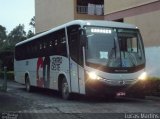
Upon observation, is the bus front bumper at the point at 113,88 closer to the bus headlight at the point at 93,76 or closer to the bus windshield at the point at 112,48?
the bus headlight at the point at 93,76

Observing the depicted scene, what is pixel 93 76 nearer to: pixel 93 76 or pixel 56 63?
pixel 93 76

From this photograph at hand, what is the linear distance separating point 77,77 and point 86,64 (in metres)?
0.99

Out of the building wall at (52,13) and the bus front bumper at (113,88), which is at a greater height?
the building wall at (52,13)

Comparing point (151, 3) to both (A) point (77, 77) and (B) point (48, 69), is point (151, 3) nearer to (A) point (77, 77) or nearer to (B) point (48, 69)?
(B) point (48, 69)

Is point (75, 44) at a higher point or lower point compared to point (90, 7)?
lower

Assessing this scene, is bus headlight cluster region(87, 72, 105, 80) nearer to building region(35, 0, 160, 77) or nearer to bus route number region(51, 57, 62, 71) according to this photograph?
bus route number region(51, 57, 62, 71)

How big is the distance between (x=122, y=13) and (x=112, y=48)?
13.9 m

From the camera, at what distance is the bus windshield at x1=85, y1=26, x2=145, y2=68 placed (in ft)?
54.6

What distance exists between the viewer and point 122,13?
30.4 m

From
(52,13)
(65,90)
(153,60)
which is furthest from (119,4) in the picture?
(52,13)

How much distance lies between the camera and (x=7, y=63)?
54.2m

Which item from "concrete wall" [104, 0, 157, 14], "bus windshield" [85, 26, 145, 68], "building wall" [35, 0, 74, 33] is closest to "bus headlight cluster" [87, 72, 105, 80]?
"bus windshield" [85, 26, 145, 68]

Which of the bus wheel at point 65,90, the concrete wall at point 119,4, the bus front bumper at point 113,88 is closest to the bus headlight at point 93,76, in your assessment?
the bus front bumper at point 113,88

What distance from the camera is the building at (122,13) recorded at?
87.6 ft
